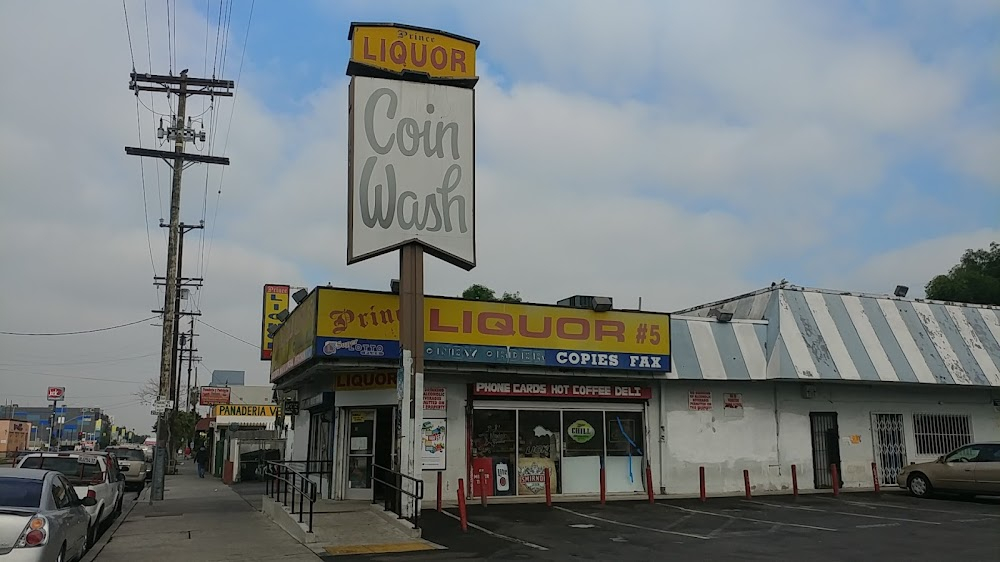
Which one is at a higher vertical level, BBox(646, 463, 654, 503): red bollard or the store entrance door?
the store entrance door

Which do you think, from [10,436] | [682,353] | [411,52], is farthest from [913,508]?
[10,436]

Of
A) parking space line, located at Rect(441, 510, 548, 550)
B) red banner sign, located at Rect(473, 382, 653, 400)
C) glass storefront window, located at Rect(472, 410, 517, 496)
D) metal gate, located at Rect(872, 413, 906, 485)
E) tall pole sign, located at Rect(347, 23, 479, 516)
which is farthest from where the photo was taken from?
metal gate, located at Rect(872, 413, 906, 485)

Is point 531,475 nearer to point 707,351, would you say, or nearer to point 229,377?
point 707,351

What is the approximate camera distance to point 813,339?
2227 centimetres

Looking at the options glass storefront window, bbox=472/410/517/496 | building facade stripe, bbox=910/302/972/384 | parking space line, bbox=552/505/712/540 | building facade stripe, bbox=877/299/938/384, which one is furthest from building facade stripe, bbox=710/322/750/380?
building facade stripe, bbox=910/302/972/384

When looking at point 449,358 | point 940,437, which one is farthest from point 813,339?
point 449,358

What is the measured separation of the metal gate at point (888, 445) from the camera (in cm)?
2345

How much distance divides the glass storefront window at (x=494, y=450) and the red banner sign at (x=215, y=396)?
110 feet

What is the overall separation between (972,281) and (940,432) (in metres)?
29.0

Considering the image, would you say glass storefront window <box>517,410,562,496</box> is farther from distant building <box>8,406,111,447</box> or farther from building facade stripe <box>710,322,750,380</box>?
distant building <box>8,406,111,447</box>

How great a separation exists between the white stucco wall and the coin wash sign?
349 inches

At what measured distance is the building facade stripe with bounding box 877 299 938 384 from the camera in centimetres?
2295

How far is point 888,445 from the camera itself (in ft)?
77.8

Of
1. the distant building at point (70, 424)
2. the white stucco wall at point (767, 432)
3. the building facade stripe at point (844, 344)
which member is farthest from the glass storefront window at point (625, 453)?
the distant building at point (70, 424)
